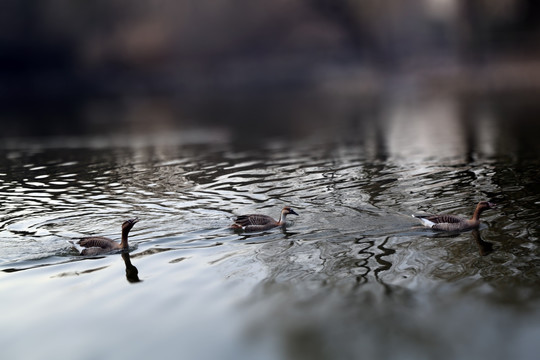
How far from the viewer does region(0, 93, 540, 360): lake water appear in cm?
1195

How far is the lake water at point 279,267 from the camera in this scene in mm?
11953

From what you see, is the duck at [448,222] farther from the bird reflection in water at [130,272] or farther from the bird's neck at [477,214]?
the bird reflection in water at [130,272]

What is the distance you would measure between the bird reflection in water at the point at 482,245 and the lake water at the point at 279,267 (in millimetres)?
76

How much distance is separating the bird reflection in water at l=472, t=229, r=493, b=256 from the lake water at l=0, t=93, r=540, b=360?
8cm

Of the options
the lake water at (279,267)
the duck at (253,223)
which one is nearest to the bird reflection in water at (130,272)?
the lake water at (279,267)

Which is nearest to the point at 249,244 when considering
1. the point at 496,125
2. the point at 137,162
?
the point at 137,162

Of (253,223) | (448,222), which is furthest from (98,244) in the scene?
(448,222)

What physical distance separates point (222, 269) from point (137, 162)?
22055mm

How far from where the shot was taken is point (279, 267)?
15648mm

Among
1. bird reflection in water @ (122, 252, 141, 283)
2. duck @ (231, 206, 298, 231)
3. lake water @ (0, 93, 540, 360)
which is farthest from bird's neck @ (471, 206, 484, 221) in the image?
bird reflection in water @ (122, 252, 141, 283)

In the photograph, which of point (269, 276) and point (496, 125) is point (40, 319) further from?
point (496, 125)

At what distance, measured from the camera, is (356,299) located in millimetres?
13477

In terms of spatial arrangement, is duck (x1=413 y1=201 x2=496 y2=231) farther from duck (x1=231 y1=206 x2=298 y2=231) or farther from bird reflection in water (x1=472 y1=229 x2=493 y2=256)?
duck (x1=231 y1=206 x2=298 y2=231)

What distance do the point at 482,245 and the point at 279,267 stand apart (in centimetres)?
530
